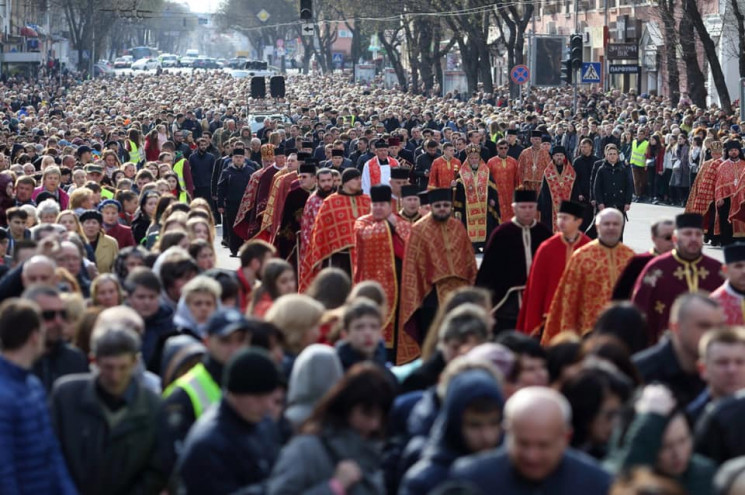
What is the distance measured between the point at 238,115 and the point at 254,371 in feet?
144

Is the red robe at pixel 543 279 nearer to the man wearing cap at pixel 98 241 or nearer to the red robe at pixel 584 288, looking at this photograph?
the red robe at pixel 584 288

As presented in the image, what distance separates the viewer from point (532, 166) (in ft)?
75.7

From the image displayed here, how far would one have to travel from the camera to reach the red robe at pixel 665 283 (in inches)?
415

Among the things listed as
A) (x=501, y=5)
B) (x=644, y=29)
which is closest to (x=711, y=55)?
(x=501, y=5)

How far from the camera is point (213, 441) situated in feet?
20.0

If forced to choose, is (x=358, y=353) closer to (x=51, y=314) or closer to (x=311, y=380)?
(x=311, y=380)

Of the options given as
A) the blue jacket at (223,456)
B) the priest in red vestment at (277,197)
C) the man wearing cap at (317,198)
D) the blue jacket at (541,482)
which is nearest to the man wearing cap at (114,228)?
the man wearing cap at (317,198)

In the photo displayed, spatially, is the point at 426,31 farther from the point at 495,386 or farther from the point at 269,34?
the point at 269,34

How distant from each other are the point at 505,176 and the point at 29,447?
16.7 metres

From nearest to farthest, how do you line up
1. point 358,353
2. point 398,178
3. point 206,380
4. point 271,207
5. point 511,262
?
1. point 206,380
2. point 358,353
3. point 511,262
4. point 398,178
5. point 271,207

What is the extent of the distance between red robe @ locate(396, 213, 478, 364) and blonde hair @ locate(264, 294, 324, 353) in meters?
5.61

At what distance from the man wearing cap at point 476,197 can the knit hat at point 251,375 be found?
53.1ft

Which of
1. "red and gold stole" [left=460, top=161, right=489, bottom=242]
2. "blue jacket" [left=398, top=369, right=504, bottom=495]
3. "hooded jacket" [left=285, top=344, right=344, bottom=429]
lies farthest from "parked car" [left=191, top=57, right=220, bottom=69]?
"blue jacket" [left=398, top=369, right=504, bottom=495]

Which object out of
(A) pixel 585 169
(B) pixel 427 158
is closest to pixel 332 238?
(A) pixel 585 169
